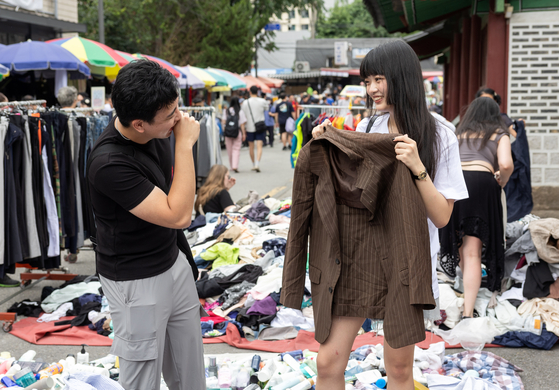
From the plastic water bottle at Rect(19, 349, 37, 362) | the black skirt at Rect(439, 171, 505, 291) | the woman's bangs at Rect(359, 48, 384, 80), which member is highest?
the woman's bangs at Rect(359, 48, 384, 80)

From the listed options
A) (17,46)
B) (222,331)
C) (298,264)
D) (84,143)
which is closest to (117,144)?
(298,264)

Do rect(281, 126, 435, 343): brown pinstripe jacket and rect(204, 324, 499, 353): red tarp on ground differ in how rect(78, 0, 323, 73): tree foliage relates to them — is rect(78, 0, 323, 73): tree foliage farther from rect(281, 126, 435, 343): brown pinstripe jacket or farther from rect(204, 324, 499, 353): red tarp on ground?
rect(281, 126, 435, 343): brown pinstripe jacket

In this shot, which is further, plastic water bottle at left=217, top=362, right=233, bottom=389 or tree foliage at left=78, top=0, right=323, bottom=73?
tree foliage at left=78, top=0, right=323, bottom=73

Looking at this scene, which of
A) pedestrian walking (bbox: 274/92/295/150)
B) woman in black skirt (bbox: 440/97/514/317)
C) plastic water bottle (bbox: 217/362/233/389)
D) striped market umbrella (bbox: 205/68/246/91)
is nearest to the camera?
plastic water bottle (bbox: 217/362/233/389)

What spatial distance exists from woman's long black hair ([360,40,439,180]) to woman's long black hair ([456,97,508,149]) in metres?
2.68

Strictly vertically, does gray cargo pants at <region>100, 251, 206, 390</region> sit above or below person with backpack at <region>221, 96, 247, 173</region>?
below

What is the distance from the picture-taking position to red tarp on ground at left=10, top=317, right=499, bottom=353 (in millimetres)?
4676

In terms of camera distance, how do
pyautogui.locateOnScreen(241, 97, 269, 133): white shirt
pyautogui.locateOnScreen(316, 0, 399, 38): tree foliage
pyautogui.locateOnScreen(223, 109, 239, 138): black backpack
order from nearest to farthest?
pyautogui.locateOnScreen(223, 109, 239, 138): black backpack → pyautogui.locateOnScreen(241, 97, 269, 133): white shirt → pyautogui.locateOnScreen(316, 0, 399, 38): tree foliage

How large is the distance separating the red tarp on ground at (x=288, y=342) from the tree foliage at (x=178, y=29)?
21.2m

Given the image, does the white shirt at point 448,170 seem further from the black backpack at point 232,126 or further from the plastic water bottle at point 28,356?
the black backpack at point 232,126

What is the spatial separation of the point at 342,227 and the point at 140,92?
0.94 metres

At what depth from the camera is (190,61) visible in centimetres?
2669

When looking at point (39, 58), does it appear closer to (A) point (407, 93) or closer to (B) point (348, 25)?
(A) point (407, 93)

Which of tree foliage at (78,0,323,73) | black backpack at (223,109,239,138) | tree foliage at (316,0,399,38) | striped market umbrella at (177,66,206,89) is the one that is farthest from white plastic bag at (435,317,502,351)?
tree foliage at (316,0,399,38)
